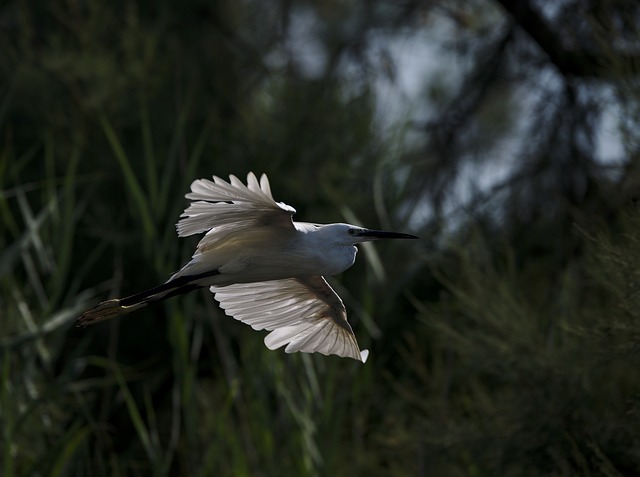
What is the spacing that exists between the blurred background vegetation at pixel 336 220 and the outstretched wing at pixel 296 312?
0.32 m

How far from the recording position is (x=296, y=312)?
13.9 feet

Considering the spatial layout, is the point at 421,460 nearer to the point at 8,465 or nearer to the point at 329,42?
the point at 8,465

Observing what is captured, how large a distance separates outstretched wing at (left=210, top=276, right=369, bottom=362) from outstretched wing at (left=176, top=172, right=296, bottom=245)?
630mm

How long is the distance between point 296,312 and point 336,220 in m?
2.89

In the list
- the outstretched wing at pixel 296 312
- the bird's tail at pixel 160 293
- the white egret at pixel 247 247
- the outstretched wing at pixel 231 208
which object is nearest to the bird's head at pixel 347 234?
the white egret at pixel 247 247

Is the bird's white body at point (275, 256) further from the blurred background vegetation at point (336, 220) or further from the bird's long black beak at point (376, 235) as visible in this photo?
the blurred background vegetation at point (336, 220)

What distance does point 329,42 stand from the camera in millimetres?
9680

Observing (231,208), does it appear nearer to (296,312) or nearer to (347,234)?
(347,234)

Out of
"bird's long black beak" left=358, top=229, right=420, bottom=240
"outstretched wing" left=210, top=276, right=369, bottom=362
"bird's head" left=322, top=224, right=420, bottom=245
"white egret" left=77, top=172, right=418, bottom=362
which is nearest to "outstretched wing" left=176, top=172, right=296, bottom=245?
"white egret" left=77, top=172, right=418, bottom=362

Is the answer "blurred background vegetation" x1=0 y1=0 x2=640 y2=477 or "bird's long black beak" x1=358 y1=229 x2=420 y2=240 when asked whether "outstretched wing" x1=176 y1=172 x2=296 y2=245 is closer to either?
"bird's long black beak" x1=358 y1=229 x2=420 y2=240

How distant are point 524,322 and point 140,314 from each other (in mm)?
3143

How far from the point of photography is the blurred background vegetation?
4.59 meters

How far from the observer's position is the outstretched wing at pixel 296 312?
4145mm

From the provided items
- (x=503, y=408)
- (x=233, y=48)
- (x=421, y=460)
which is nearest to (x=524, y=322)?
(x=503, y=408)
